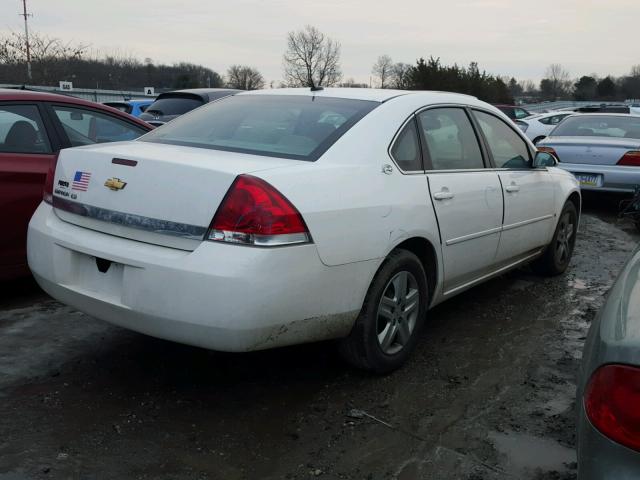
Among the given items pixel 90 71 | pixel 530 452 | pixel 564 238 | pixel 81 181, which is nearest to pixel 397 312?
pixel 530 452

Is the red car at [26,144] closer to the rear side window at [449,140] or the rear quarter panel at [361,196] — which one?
the rear quarter panel at [361,196]

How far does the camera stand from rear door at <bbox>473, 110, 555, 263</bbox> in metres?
4.48

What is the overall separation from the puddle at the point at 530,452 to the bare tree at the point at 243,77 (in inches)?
2835

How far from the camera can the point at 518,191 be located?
4.59 meters

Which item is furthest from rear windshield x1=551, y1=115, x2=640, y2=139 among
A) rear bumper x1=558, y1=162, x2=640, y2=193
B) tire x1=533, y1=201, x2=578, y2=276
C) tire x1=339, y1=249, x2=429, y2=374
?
tire x1=339, y1=249, x2=429, y2=374

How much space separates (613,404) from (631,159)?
7.88 m

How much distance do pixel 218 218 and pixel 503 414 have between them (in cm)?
171

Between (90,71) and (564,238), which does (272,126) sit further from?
(90,71)

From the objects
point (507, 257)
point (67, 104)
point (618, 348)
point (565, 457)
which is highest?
point (67, 104)

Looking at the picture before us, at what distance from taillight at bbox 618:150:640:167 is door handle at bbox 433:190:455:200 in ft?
19.2

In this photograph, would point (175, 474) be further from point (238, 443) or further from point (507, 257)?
point (507, 257)

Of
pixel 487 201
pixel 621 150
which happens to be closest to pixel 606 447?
pixel 487 201

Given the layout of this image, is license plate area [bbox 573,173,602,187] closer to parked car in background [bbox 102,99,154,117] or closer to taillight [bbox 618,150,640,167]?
taillight [bbox 618,150,640,167]

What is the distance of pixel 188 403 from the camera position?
126 inches
